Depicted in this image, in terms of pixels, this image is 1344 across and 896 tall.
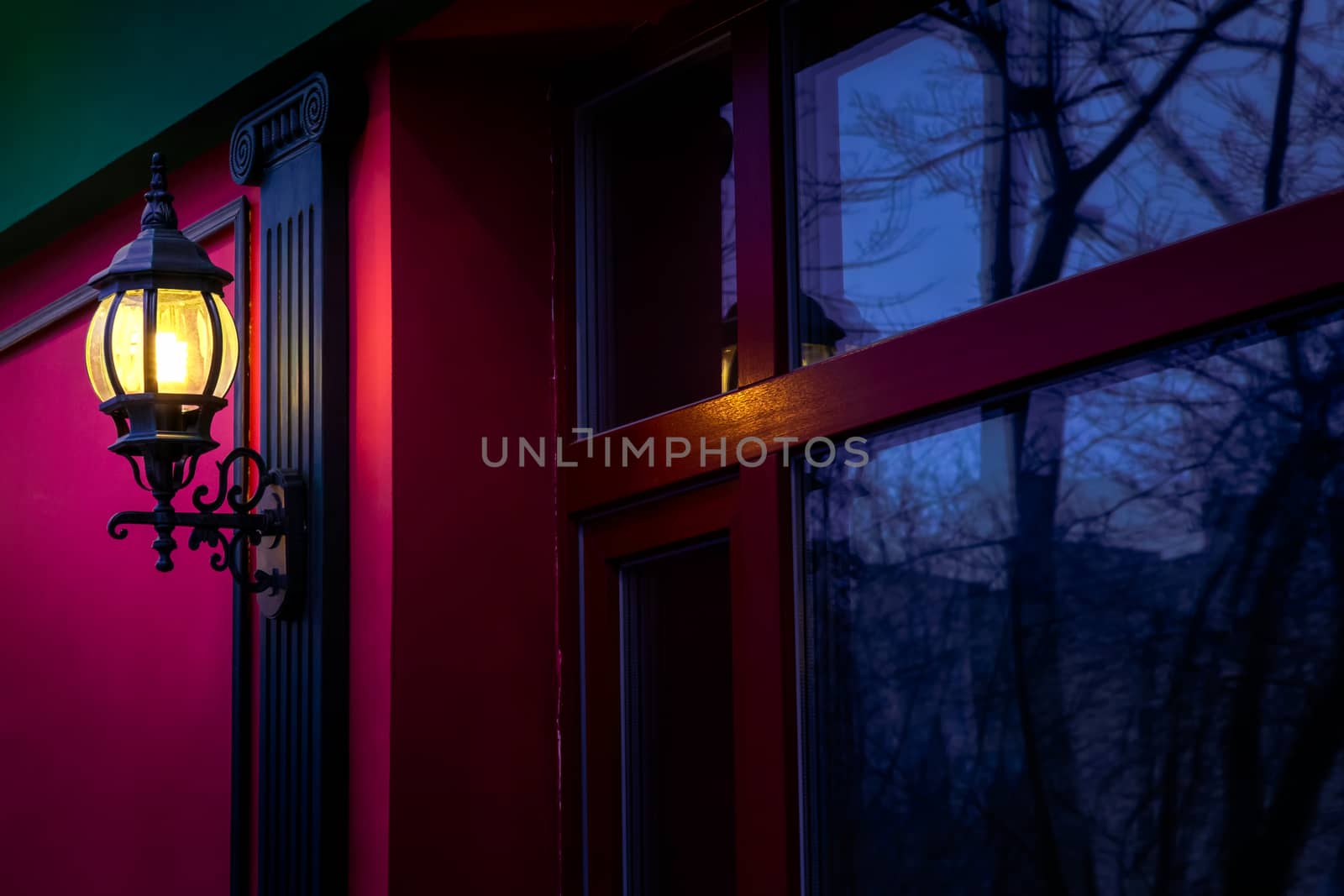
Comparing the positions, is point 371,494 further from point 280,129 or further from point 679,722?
point 280,129

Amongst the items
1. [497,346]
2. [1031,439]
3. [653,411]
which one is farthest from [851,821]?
[497,346]

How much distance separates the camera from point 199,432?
9.50 feet

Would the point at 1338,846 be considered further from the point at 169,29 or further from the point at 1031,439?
the point at 169,29

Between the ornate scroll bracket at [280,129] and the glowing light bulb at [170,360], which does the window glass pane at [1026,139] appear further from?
the glowing light bulb at [170,360]

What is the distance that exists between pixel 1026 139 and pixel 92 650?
2.73 m

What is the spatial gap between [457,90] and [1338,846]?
6.82ft

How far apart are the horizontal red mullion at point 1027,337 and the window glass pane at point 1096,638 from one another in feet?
0.17

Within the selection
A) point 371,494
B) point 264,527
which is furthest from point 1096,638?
point 264,527

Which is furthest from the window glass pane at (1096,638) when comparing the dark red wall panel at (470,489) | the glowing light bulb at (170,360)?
the glowing light bulb at (170,360)

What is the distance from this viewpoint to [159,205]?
3.02 metres

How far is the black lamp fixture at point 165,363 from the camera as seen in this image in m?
2.85

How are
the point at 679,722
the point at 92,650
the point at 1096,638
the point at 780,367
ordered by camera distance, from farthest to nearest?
the point at 92,650
the point at 679,722
the point at 780,367
the point at 1096,638

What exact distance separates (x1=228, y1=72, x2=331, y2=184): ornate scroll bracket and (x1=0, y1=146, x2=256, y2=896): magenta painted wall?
228mm

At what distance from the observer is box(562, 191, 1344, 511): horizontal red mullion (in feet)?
6.44
